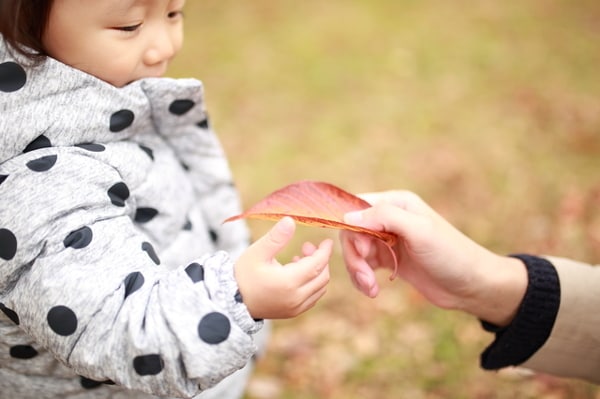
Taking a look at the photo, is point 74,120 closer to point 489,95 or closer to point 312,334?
point 312,334

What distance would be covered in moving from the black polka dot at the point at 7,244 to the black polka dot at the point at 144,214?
315mm

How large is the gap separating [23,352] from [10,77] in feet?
1.89

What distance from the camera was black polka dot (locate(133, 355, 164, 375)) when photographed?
1021 mm


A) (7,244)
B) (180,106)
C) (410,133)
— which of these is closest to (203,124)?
(180,106)

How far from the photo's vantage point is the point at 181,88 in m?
1.35

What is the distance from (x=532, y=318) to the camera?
144 cm

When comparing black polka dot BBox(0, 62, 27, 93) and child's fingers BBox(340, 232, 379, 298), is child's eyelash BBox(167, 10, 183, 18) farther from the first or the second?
child's fingers BBox(340, 232, 379, 298)

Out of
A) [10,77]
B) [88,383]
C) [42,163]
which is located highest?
[10,77]

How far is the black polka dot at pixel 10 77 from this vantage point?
3.57 ft

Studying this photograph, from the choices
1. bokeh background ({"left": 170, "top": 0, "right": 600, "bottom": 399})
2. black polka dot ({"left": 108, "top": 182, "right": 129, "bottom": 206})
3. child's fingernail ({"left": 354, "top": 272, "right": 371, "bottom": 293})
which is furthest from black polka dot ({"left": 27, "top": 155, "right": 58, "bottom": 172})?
bokeh background ({"left": 170, "top": 0, "right": 600, "bottom": 399})

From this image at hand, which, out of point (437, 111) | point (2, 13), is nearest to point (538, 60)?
point (437, 111)

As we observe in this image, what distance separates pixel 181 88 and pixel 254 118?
79.5 inches

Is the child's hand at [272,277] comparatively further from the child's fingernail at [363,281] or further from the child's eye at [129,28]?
the child's eye at [129,28]

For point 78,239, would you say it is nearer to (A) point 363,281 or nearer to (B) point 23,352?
(B) point 23,352
